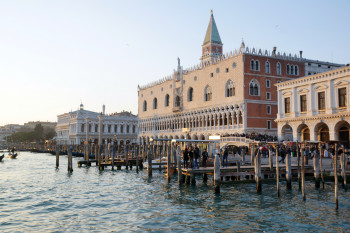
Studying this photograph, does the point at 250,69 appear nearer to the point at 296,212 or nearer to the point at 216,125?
the point at 216,125

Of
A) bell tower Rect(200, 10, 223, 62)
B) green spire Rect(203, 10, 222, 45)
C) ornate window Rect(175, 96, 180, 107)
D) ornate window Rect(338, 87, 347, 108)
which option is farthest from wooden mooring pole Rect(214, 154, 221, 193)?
green spire Rect(203, 10, 222, 45)

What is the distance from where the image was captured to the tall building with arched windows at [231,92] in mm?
42562

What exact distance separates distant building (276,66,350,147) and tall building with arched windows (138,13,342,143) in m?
6.99

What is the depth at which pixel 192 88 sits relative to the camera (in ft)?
180

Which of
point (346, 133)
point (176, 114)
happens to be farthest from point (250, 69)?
point (176, 114)

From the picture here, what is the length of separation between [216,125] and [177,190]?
29657 mm

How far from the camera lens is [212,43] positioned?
251 ft

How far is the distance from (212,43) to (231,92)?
3405 cm

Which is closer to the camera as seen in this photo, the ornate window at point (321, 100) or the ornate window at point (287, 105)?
the ornate window at point (321, 100)

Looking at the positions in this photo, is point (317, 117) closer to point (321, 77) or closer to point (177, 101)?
point (321, 77)

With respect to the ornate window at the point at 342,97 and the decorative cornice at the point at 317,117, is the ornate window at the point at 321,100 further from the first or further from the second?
the ornate window at the point at 342,97

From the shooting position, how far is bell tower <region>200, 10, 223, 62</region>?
76375mm

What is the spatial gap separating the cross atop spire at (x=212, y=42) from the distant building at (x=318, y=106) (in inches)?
1661

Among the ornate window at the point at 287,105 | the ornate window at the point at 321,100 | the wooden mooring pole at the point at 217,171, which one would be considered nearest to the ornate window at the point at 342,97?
the ornate window at the point at 321,100
